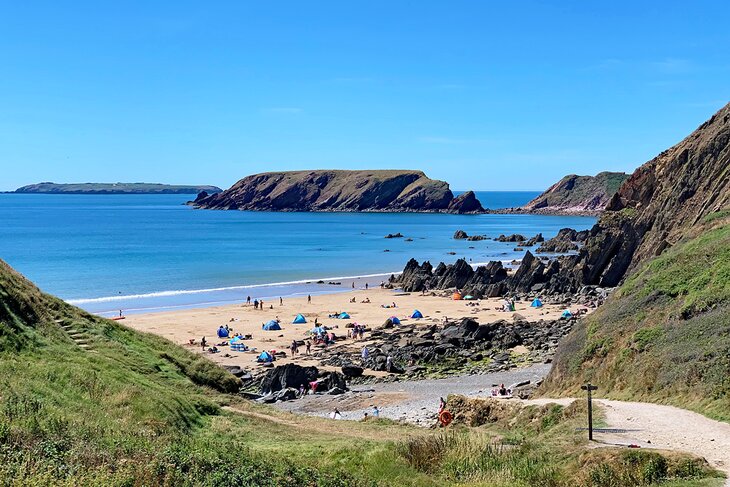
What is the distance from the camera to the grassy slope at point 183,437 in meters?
9.74

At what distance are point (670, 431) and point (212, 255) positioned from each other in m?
80.6

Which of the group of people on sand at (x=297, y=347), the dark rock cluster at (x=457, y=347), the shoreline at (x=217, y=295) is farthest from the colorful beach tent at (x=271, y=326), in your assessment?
the shoreline at (x=217, y=295)

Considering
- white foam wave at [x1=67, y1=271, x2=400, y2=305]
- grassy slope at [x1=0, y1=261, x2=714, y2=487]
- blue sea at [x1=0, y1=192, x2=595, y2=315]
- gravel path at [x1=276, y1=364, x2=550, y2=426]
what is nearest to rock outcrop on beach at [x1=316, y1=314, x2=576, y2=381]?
gravel path at [x1=276, y1=364, x2=550, y2=426]

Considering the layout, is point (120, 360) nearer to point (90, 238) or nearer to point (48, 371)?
point (48, 371)

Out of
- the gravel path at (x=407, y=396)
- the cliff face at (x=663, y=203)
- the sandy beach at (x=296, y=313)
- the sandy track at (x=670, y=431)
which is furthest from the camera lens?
the sandy beach at (x=296, y=313)

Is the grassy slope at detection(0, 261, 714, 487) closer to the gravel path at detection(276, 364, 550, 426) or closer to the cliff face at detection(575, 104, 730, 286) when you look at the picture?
the gravel path at detection(276, 364, 550, 426)

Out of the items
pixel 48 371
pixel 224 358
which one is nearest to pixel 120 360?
pixel 48 371

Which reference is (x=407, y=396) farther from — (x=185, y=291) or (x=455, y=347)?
(x=185, y=291)

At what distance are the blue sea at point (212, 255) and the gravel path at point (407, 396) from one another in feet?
89.9

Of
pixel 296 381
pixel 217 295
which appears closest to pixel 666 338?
pixel 296 381

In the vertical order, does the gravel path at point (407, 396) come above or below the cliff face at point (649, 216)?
below

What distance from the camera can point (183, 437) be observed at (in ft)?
43.0

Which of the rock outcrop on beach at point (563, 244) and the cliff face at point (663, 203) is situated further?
the rock outcrop on beach at point (563, 244)

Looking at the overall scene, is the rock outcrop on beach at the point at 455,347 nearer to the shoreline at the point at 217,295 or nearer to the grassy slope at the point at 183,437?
the grassy slope at the point at 183,437
